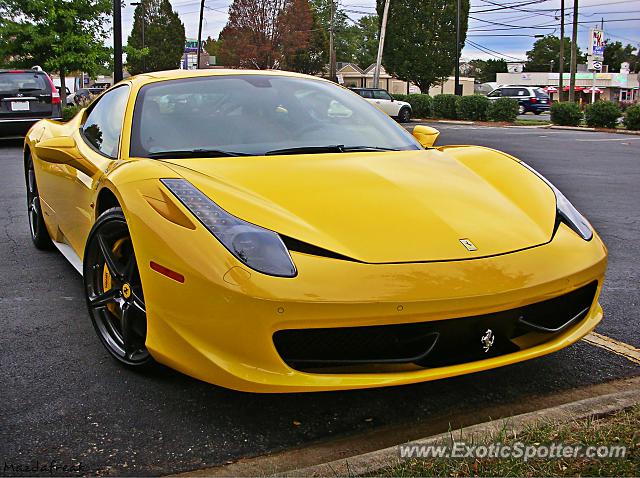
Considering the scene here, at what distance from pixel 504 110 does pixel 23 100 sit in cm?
2101

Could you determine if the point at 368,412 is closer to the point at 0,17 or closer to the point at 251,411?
the point at 251,411

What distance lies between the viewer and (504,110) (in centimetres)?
3048

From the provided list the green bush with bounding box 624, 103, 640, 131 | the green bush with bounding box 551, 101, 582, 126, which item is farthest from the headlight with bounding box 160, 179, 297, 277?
the green bush with bounding box 551, 101, 582, 126

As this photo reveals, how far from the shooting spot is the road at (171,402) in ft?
8.08

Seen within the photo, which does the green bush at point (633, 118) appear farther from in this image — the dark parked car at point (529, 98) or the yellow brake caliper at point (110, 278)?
the yellow brake caliper at point (110, 278)

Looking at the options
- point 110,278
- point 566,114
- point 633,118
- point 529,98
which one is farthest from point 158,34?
point 110,278

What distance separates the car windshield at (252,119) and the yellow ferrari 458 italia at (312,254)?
0.05ft

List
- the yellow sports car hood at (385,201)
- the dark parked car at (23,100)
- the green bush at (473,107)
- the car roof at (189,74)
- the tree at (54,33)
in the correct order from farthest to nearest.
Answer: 1. the green bush at (473,107)
2. the tree at (54,33)
3. the dark parked car at (23,100)
4. the car roof at (189,74)
5. the yellow sports car hood at (385,201)

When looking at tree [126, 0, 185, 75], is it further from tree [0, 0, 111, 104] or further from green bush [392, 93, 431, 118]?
tree [0, 0, 111, 104]

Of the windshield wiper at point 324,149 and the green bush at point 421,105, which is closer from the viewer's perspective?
the windshield wiper at point 324,149

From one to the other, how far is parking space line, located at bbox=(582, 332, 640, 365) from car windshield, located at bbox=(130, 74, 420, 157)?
1268 millimetres

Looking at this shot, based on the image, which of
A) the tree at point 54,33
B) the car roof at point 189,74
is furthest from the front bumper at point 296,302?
the tree at point 54,33

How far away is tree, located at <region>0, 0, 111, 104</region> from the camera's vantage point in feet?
74.9

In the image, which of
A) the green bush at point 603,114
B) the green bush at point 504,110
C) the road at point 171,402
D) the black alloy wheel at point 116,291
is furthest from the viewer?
the green bush at point 504,110
